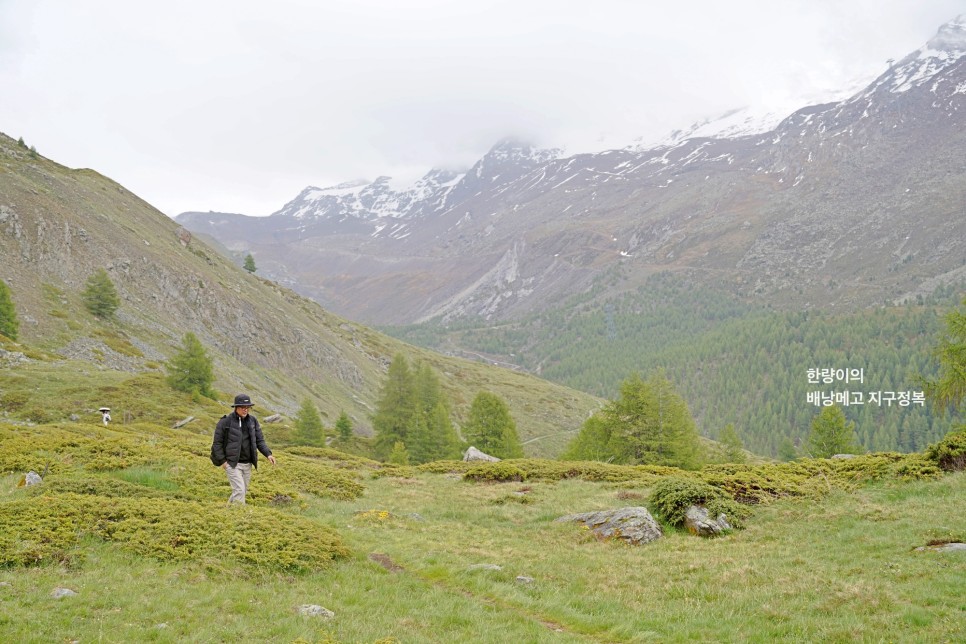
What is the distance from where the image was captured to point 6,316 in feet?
176

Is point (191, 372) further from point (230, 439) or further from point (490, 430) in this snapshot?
point (230, 439)

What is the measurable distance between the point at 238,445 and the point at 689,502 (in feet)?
52.3

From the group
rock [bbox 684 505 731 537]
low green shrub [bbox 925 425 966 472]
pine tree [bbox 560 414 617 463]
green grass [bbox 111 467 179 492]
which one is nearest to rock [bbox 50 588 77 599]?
green grass [bbox 111 467 179 492]

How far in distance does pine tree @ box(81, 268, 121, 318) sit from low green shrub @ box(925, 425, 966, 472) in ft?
257

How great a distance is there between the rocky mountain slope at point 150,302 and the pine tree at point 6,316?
3743 mm

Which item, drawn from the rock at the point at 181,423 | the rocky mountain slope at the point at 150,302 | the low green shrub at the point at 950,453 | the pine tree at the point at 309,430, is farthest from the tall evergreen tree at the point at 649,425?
the rocky mountain slope at the point at 150,302

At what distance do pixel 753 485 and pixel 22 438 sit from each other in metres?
31.6

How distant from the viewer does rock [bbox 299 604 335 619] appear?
11.2 meters

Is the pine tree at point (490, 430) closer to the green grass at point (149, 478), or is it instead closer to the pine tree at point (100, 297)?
the green grass at point (149, 478)

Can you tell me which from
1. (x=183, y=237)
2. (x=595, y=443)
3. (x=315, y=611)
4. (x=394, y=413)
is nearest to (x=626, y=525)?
(x=315, y=611)

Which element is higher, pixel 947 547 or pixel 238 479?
pixel 238 479

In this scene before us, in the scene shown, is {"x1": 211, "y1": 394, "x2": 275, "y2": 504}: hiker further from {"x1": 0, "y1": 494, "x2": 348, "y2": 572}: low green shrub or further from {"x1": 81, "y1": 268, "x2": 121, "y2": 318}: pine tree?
{"x1": 81, "y1": 268, "x2": 121, "y2": 318}: pine tree

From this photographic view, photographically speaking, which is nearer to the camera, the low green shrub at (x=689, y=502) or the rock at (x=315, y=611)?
the rock at (x=315, y=611)

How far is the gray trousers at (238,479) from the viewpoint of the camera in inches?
727
